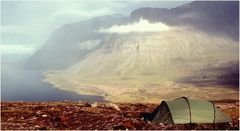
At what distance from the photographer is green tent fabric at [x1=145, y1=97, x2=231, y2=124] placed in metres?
33.2

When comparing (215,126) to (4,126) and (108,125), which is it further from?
(4,126)

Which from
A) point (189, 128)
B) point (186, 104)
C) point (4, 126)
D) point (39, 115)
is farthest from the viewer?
point (39, 115)

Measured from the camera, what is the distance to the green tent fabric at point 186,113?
109 feet

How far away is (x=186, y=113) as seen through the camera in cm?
3334

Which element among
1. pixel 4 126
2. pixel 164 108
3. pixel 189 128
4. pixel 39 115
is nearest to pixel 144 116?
pixel 164 108

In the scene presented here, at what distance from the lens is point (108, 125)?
31.2 meters

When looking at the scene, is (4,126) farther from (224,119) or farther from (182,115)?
(224,119)

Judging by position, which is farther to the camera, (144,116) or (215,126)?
(144,116)

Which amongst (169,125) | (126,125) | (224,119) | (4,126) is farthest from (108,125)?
(224,119)

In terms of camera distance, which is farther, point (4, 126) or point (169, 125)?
point (169, 125)

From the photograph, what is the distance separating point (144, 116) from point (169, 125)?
353cm

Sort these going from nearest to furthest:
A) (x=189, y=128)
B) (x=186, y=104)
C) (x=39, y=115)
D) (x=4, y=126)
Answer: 1. (x=4, y=126)
2. (x=189, y=128)
3. (x=186, y=104)
4. (x=39, y=115)

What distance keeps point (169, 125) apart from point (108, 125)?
15.0 feet

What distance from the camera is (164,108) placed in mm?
34031
